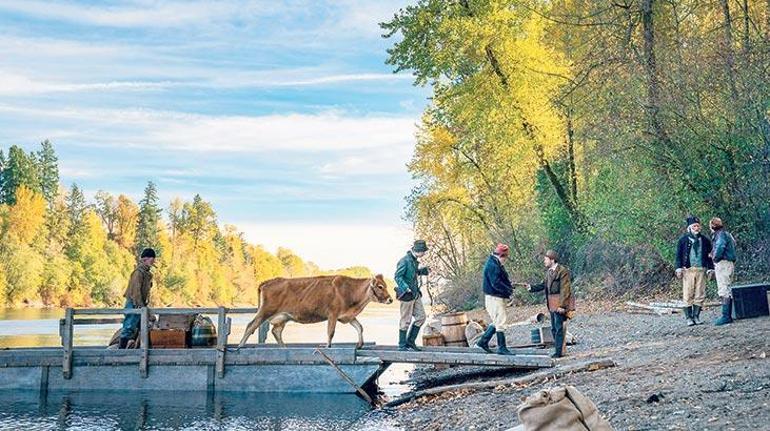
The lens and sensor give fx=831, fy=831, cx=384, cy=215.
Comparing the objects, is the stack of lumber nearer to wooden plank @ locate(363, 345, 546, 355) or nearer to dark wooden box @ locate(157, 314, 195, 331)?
wooden plank @ locate(363, 345, 546, 355)

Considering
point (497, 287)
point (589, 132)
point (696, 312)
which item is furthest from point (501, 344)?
point (589, 132)

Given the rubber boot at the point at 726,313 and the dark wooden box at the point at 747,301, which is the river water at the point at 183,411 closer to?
the rubber boot at the point at 726,313

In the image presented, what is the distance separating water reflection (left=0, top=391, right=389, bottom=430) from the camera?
50.5 ft

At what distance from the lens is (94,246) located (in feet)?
368

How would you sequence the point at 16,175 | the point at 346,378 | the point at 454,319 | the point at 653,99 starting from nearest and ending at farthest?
the point at 346,378 → the point at 454,319 → the point at 653,99 → the point at 16,175

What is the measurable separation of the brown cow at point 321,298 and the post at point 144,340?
2313mm

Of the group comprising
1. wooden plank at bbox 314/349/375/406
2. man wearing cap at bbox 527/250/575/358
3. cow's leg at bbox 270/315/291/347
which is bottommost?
wooden plank at bbox 314/349/375/406

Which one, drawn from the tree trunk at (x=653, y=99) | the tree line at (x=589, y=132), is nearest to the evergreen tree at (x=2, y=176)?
the tree line at (x=589, y=132)

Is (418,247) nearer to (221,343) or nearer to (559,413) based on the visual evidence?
(221,343)

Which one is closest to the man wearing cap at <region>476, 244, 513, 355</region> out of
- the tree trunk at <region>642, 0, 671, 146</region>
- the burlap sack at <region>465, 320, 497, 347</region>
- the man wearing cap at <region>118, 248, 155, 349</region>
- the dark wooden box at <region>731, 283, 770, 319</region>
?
the burlap sack at <region>465, 320, 497, 347</region>

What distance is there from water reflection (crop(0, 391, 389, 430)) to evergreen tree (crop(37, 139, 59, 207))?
108 m

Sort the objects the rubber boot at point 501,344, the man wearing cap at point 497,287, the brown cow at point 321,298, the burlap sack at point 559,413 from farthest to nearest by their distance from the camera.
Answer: the brown cow at point 321,298, the rubber boot at point 501,344, the man wearing cap at point 497,287, the burlap sack at point 559,413

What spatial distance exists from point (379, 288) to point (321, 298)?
1339 millimetres

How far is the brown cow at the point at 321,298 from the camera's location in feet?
59.4
